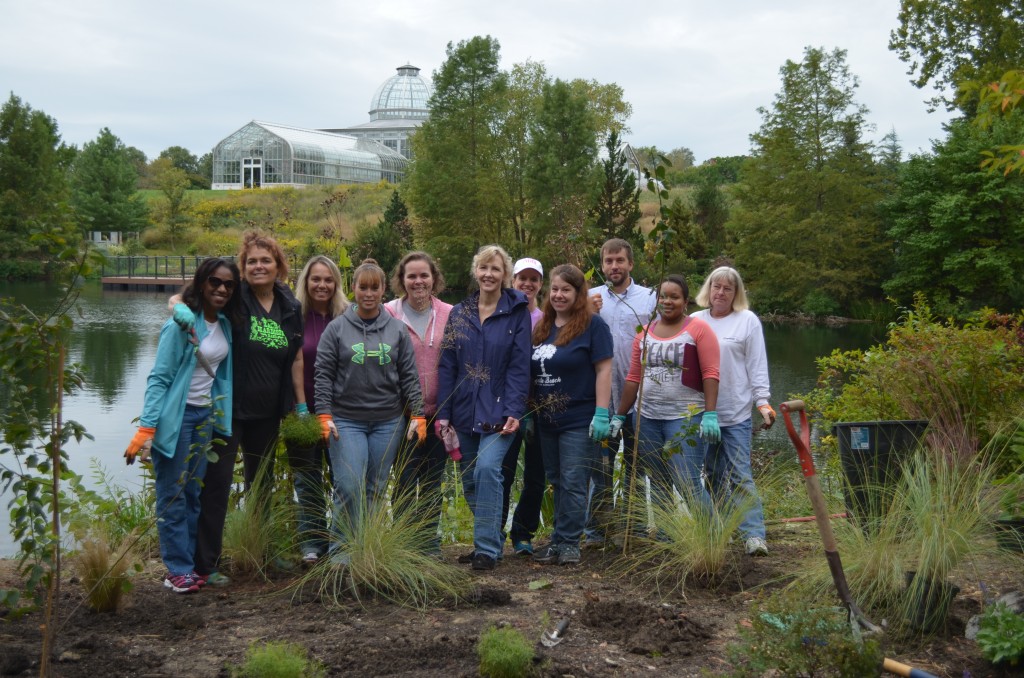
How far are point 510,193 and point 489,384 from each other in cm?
4012

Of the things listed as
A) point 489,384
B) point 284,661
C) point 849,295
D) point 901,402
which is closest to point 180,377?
point 489,384

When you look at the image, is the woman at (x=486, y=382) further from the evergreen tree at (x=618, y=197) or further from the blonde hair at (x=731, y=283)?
the evergreen tree at (x=618, y=197)

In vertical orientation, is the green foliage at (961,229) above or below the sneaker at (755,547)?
above

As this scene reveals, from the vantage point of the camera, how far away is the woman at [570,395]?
197 inches

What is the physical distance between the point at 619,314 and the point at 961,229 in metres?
31.8

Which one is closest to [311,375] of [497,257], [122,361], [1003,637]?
[497,257]

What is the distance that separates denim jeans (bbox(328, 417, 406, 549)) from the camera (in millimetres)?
4578

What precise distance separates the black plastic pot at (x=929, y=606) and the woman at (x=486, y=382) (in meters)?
2.03

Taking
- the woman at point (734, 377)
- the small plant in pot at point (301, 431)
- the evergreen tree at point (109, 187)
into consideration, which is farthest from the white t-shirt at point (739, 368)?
the evergreen tree at point (109, 187)

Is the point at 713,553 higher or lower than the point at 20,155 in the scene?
lower

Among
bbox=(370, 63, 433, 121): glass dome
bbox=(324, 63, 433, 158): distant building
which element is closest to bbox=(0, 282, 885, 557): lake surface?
bbox=(324, 63, 433, 158): distant building

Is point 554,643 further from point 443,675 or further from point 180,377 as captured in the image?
point 180,377

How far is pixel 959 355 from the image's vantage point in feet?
20.9

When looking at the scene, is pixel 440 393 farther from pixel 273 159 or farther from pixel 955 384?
pixel 273 159
